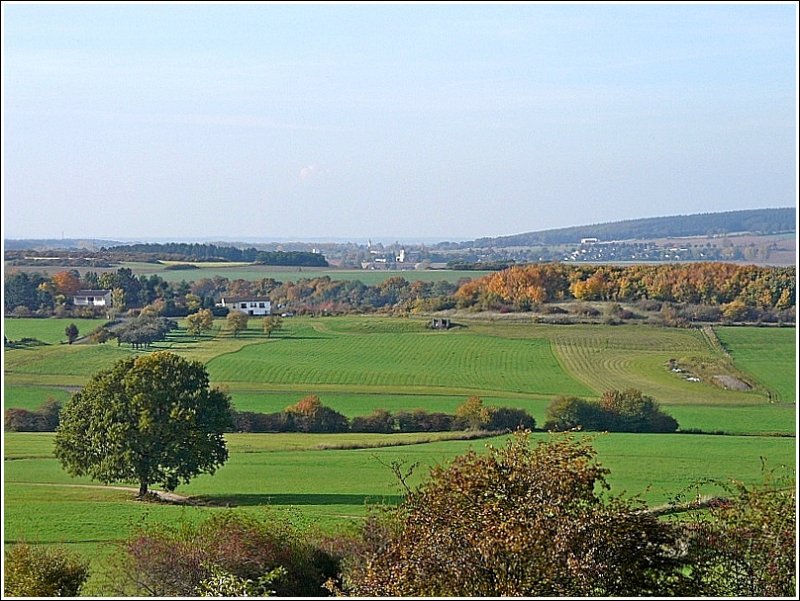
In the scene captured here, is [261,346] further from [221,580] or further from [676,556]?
[676,556]

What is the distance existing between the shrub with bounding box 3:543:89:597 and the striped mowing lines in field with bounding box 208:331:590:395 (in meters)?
4.02

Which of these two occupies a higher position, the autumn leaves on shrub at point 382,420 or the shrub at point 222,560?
the autumn leaves on shrub at point 382,420

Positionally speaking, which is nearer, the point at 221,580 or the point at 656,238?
the point at 221,580

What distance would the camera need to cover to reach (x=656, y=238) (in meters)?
10.5

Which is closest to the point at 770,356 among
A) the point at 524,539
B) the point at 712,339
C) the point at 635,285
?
the point at 712,339

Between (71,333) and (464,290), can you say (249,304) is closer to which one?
(71,333)

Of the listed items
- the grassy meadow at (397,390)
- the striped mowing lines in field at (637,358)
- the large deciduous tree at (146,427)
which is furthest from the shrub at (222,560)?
the striped mowing lines in field at (637,358)

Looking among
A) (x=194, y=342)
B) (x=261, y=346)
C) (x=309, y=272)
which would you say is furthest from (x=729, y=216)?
(x=194, y=342)

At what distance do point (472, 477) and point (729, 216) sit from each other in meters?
5.93

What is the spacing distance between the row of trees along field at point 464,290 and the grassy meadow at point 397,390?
220 millimetres

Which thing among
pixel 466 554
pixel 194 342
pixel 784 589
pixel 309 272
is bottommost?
pixel 784 589

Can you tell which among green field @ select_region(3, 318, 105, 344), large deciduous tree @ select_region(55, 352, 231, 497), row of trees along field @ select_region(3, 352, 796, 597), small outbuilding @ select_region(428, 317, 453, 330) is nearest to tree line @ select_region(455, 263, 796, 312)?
small outbuilding @ select_region(428, 317, 453, 330)

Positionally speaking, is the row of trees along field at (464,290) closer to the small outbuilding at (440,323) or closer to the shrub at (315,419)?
the small outbuilding at (440,323)

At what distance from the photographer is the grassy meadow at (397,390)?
932 cm
